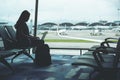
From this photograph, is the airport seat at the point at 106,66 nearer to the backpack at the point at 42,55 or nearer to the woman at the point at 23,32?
the backpack at the point at 42,55

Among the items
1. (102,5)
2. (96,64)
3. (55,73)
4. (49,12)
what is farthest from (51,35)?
(96,64)

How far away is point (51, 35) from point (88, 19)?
19.5ft

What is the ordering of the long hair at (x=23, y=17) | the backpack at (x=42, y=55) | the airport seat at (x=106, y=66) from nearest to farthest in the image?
the airport seat at (x=106, y=66) < the backpack at (x=42, y=55) < the long hair at (x=23, y=17)

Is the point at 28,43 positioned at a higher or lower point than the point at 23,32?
lower

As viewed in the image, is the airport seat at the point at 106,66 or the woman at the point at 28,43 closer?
the airport seat at the point at 106,66

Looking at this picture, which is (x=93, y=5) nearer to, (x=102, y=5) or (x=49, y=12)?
(x=102, y=5)

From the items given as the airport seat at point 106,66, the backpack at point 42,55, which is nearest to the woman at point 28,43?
the backpack at point 42,55

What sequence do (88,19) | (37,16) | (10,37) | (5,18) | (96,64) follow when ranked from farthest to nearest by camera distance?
(88,19) → (5,18) → (37,16) → (10,37) → (96,64)

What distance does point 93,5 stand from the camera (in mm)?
7820

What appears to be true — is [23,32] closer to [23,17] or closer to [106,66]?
[23,17]

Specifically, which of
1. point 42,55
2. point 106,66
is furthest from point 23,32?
point 106,66

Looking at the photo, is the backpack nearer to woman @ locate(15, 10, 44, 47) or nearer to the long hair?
woman @ locate(15, 10, 44, 47)

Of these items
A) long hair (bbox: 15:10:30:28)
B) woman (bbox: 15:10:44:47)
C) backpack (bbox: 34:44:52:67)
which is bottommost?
backpack (bbox: 34:44:52:67)

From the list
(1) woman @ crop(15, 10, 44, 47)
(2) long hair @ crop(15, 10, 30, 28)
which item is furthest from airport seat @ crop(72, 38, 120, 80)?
(2) long hair @ crop(15, 10, 30, 28)
